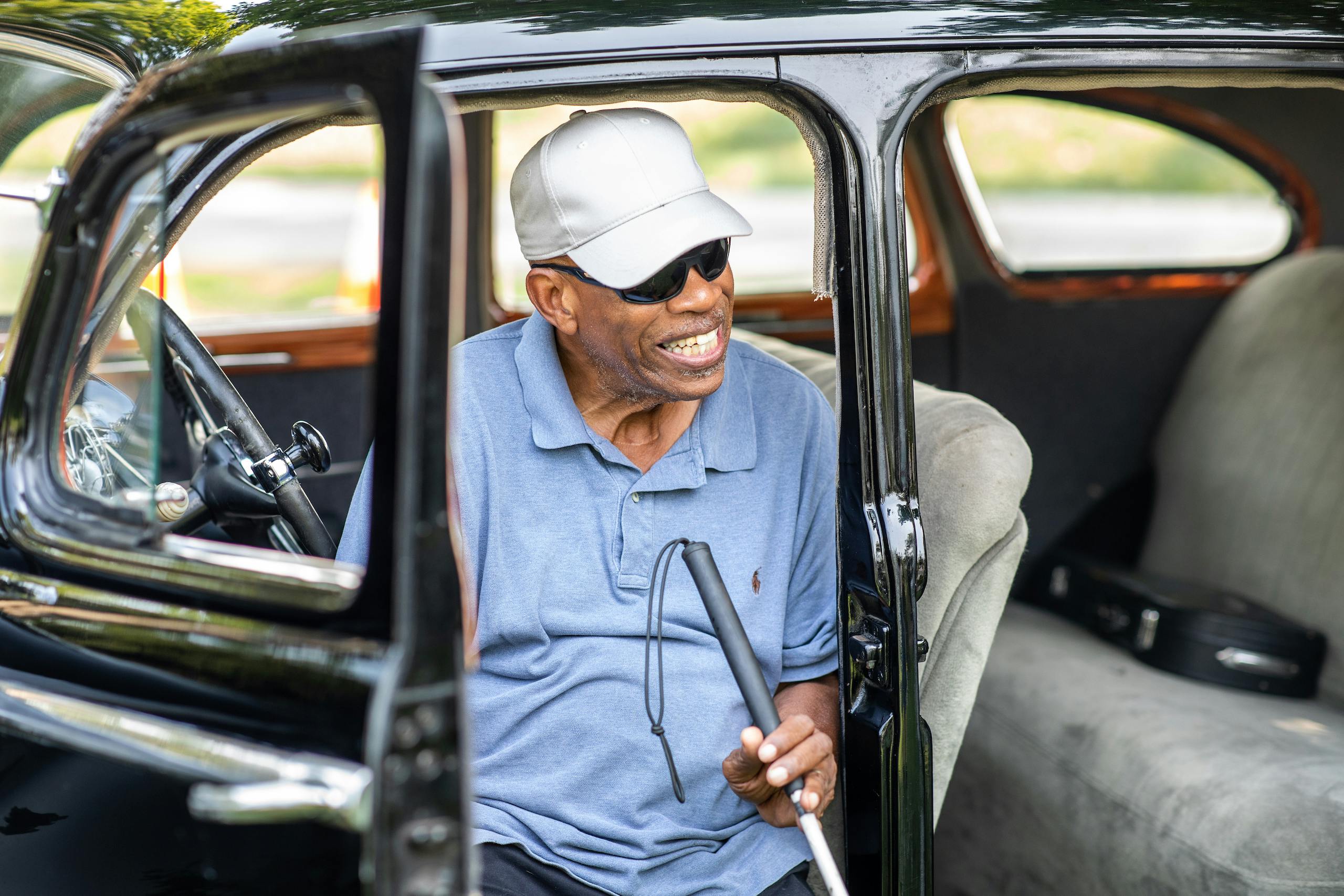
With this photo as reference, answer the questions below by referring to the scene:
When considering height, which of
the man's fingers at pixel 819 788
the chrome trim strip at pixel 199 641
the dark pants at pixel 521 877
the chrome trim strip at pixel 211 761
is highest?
the chrome trim strip at pixel 199 641

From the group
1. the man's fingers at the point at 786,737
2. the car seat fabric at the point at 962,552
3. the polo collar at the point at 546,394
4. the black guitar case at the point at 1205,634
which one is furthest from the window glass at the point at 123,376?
the black guitar case at the point at 1205,634

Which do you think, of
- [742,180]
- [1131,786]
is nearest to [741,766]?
[1131,786]

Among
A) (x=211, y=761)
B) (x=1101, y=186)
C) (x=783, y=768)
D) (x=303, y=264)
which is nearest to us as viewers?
(x=211, y=761)

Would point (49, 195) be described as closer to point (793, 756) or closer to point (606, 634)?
point (606, 634)

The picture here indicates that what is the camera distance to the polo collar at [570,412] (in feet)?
5.93

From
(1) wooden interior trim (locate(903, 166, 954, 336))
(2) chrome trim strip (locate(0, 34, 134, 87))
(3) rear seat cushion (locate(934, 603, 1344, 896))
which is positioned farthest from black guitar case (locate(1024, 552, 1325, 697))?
(2) chrome trim strip (locate(0, 34, 134, 87))

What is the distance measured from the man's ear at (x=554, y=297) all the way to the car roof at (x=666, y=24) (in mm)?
442

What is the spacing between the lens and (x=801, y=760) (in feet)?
5.29

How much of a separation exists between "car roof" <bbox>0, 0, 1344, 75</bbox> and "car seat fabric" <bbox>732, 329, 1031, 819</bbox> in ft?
2.05

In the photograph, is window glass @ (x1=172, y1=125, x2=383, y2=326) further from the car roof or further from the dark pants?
the dark pants

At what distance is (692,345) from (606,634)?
454 millimetres

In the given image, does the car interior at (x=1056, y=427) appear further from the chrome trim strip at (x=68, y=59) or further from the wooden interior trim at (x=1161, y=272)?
the chrome trim strip at (x=68, y=59)

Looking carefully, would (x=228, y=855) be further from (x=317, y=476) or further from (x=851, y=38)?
(x=317, y=476)

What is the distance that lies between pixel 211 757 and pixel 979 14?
1.30m
